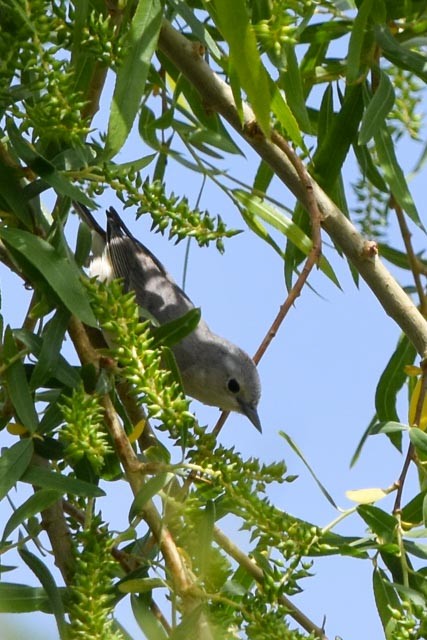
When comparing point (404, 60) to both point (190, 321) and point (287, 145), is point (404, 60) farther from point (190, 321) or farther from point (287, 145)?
point (190, 321)

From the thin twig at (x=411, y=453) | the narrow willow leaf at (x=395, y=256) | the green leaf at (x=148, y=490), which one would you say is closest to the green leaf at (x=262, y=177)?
the narrow willow leaf at (x=395, y=256)

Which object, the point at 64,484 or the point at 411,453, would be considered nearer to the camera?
the point at 64,484

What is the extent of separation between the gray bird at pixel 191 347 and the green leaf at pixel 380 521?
7.03 ft

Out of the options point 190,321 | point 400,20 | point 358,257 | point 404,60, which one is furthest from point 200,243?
point 400,20

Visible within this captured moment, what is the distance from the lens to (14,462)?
1917mm

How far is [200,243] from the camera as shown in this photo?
2.01 m

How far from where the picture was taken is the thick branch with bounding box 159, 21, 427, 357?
8.00 ft

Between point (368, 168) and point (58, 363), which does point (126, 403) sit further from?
point (368, 168)

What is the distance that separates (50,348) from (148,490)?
32cm

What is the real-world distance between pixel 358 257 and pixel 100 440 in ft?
2.96

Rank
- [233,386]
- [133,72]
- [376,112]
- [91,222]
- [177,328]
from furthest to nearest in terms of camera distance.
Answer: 1. [233,386]
2. [91,222]
3. [376,112]
4. [177,328]
5. [133,72]

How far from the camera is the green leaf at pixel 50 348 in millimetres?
2018

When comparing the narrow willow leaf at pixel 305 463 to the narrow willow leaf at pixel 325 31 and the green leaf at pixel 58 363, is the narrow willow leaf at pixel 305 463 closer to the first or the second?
the green leaf at pixel 58 363

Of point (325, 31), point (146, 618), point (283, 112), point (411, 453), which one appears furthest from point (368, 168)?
point (146, 618)
